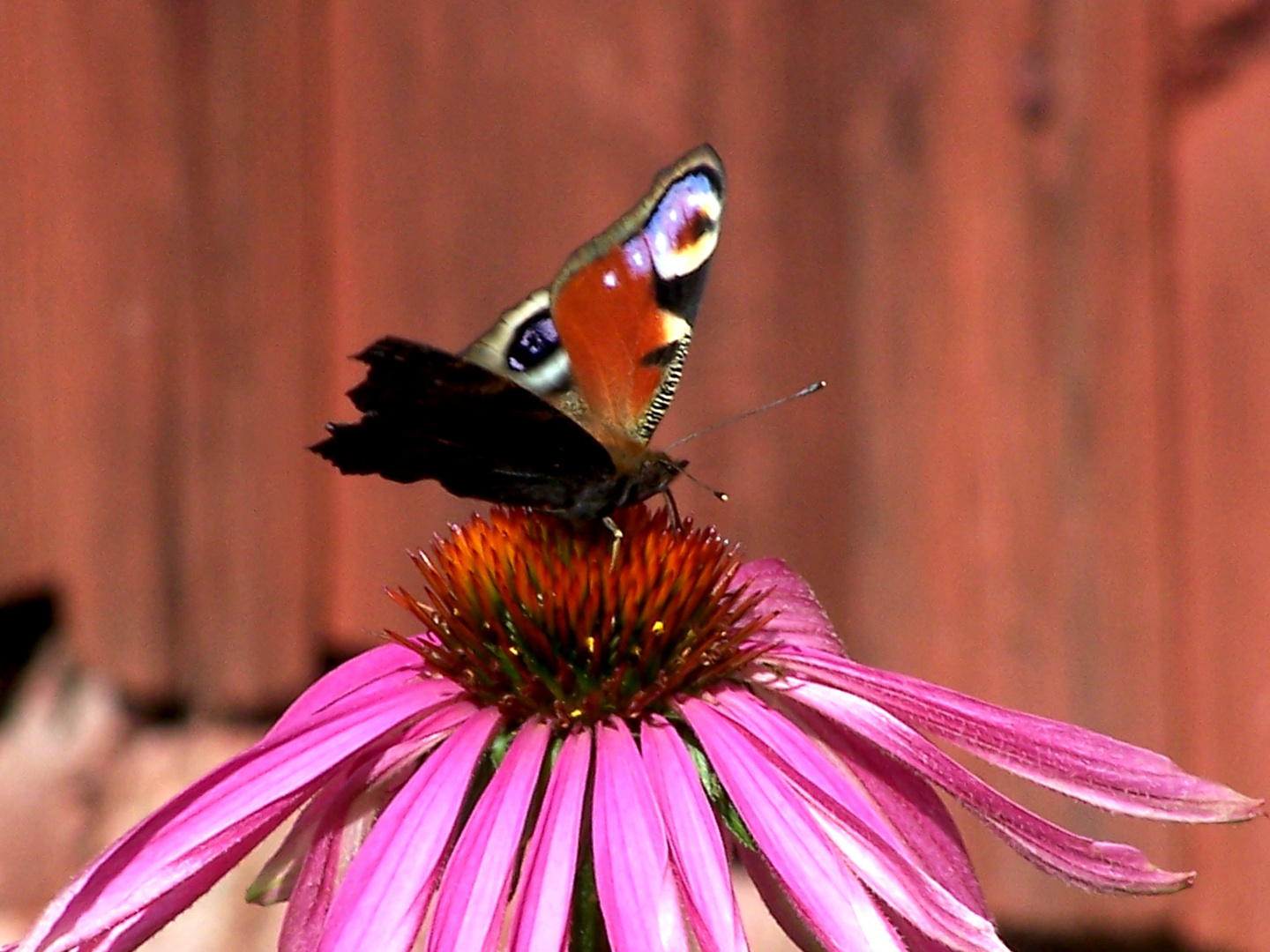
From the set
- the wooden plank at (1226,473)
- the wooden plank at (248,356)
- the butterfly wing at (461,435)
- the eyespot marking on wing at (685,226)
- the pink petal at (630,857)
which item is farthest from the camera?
the wooden plank at (248,356)

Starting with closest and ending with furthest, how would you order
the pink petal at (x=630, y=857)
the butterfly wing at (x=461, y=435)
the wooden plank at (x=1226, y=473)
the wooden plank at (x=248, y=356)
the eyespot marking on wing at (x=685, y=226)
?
the pink petal at (x=630, y=857) → the butterfly wing at (x=461, y=435) → the eyespot marking on wing at (x=685, y=226) → the wooden plank at (x=1226, y=473) → the wooden plank at (x=248, y=356)

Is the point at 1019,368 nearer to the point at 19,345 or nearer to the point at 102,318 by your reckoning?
the point at 102,318

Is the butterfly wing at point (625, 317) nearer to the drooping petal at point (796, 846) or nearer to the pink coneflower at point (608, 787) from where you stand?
the pink coneflower at point (608, 787)

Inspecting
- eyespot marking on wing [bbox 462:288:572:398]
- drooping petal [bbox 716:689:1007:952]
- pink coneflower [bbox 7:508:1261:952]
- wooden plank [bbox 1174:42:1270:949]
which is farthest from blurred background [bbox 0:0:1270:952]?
drooping petal [bbox 716:689:1007:952]

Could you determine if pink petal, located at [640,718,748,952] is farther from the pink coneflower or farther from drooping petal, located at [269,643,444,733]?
drooping petal, located at [269,643,444,733]

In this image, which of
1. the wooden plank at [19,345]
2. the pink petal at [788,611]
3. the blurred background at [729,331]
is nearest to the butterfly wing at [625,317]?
the pink petal at [788,611]

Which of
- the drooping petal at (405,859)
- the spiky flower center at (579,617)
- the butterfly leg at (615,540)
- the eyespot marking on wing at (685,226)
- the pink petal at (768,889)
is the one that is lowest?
the pink petal at (768,889)

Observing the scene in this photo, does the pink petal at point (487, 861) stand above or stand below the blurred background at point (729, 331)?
below

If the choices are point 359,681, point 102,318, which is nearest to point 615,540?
point 359,681
